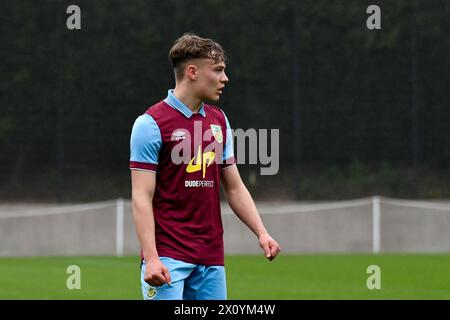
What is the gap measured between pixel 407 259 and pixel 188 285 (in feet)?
29.2

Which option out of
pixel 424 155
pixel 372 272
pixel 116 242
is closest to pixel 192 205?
pixel 372 272

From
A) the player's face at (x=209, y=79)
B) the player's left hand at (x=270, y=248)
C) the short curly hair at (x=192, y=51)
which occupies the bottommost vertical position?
the player's left hand at (x=270, y=248)

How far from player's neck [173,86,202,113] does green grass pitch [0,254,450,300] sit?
475cm

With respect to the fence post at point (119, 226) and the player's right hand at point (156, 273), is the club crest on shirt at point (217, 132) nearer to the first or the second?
the player's right hand at point (156, 273)

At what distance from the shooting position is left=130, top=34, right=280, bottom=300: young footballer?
522 centimetres

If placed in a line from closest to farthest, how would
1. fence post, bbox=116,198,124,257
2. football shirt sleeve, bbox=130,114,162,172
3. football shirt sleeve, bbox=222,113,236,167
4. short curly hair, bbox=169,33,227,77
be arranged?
football shirt sleeve, bbox=130,114,162,172 < short curly hair, bbox=169,33,227,77 < football shirt sleeve, bbox=222,113,236,167 < fence post, bbox=116,198,124,257

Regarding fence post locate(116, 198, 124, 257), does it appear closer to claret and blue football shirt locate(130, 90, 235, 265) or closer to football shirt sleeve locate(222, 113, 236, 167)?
football shirt sleeve locate(222, 113, 236, 167)

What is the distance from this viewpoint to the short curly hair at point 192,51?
5324 millimetres

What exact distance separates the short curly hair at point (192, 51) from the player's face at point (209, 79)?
0.03 metres

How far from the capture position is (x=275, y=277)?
11938mm

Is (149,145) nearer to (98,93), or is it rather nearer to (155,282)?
(155,282)

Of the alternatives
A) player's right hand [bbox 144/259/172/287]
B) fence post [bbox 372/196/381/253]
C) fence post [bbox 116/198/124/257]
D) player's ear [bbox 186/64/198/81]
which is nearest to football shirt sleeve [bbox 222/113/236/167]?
player's ear [bbox 186/64/198/81]

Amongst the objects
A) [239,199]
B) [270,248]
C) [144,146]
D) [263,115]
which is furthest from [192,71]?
[263,115]
